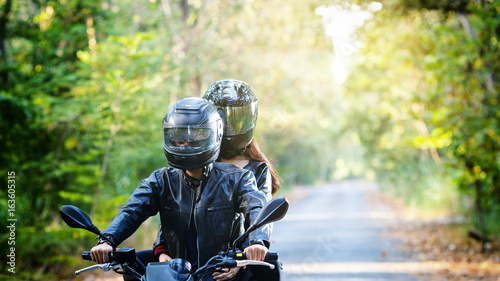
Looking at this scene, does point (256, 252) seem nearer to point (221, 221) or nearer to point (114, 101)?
point (221, 221)

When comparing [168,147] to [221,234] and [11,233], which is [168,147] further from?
[11,233]

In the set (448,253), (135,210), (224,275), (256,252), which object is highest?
(135,210)

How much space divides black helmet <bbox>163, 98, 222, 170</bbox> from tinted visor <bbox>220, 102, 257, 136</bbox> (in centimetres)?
94

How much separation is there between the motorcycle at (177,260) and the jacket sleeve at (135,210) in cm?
14

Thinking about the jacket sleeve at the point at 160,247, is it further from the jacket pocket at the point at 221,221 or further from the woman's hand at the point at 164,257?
the jacket pocket at the point at 221,221

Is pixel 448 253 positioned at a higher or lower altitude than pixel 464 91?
lower

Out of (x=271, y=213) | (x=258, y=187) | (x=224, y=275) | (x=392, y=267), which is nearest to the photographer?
(x=271, y=213)

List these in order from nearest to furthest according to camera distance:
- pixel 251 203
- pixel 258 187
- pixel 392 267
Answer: pixel 251 203 < pixel 258 187 < pixel 392 267

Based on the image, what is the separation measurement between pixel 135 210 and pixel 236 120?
1.16m

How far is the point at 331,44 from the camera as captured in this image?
27.4 ft

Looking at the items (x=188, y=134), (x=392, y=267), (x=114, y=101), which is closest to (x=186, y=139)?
(x=188, y=134)

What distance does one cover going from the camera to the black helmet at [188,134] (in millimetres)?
2502

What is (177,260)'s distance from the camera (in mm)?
2254

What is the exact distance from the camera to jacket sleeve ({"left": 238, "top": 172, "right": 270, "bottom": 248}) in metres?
2.60
